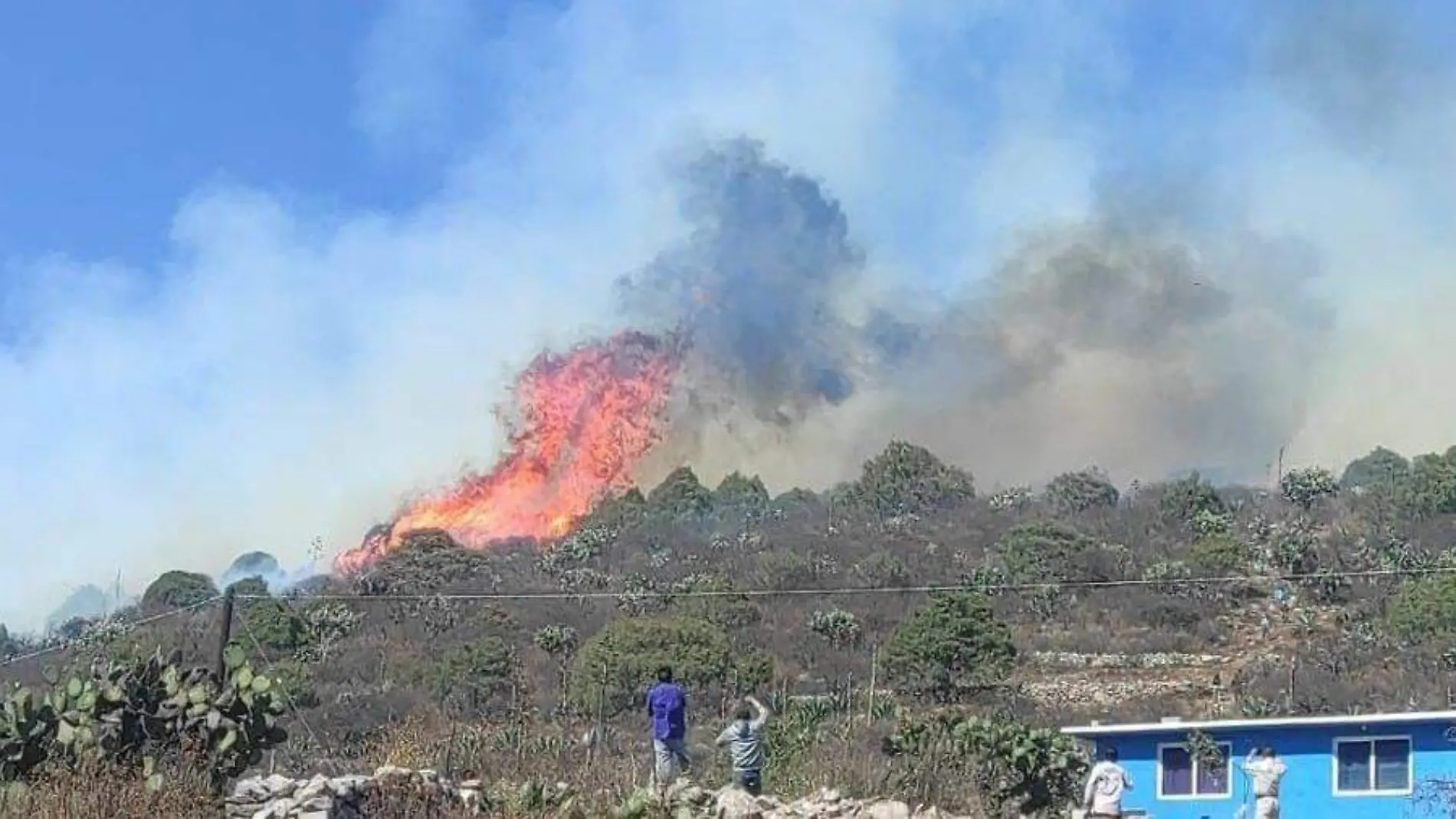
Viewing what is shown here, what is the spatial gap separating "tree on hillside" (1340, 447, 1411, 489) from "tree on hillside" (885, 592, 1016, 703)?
1638 inches

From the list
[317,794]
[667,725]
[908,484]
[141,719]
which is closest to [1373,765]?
[667,725]

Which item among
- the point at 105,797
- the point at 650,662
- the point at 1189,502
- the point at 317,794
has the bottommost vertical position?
the point at 105,797

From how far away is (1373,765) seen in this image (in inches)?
1054

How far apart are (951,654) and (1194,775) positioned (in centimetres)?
2269

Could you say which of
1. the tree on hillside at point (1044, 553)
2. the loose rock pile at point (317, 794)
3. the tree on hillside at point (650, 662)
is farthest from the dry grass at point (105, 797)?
the tree on hillside at point (1044, 553)

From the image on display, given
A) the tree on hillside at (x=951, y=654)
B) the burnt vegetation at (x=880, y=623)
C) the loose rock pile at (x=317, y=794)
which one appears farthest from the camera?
the tree on hillside at (x=951, y=654)

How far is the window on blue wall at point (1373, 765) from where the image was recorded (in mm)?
26406

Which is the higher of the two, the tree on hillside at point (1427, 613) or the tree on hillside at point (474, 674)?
the tree on hillside at point (1427, 613)

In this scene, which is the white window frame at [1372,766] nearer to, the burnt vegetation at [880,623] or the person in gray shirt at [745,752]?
the burnt vegetation at [880,623]

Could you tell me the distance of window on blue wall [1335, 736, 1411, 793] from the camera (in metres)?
26.4

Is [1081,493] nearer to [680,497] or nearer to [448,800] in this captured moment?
[680,497]

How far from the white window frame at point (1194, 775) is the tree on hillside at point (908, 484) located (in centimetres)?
6239

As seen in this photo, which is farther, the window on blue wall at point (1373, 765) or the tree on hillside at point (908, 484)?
the tree on hillside at point (908, 484)

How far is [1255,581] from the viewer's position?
63.5 meters
